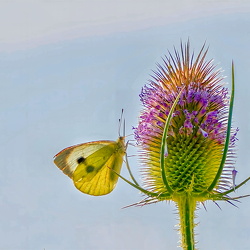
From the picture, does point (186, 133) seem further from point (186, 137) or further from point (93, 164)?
point (93, 164)

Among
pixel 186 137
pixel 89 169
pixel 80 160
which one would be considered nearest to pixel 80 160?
pixel 80 160

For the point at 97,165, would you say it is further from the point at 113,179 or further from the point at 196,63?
the point at 196,63

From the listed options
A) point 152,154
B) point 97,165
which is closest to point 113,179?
point 97,165

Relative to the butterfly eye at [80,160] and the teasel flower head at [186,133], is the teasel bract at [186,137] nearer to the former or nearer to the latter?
the teasel flower head at [186,133]

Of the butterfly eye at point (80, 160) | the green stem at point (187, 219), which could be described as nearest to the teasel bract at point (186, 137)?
the green stem at point (187, 219)

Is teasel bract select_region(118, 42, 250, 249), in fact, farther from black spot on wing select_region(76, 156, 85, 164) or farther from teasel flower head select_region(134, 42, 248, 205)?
black spot on wing select_region(76, 156, 85, 164)
